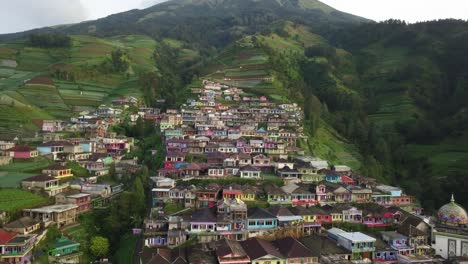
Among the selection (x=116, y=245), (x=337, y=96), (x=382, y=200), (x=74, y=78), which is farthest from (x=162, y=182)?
(x=337, y=96)

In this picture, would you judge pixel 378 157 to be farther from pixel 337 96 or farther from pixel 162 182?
pixel 162 182

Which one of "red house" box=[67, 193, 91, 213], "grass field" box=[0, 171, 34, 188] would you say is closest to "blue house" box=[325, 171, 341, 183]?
"red house" box=[67, 193, 91, 213]

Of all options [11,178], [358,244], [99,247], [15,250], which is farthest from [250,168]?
[11,178]

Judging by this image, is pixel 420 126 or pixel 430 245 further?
pixel 420 126

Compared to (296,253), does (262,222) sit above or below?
above

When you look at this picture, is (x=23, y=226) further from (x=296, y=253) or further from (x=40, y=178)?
(x=296, y=253)

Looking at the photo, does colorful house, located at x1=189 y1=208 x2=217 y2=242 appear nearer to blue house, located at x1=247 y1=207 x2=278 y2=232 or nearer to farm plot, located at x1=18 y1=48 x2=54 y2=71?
blue house, located at x1=247 y1=207 x2=278 y2=232
